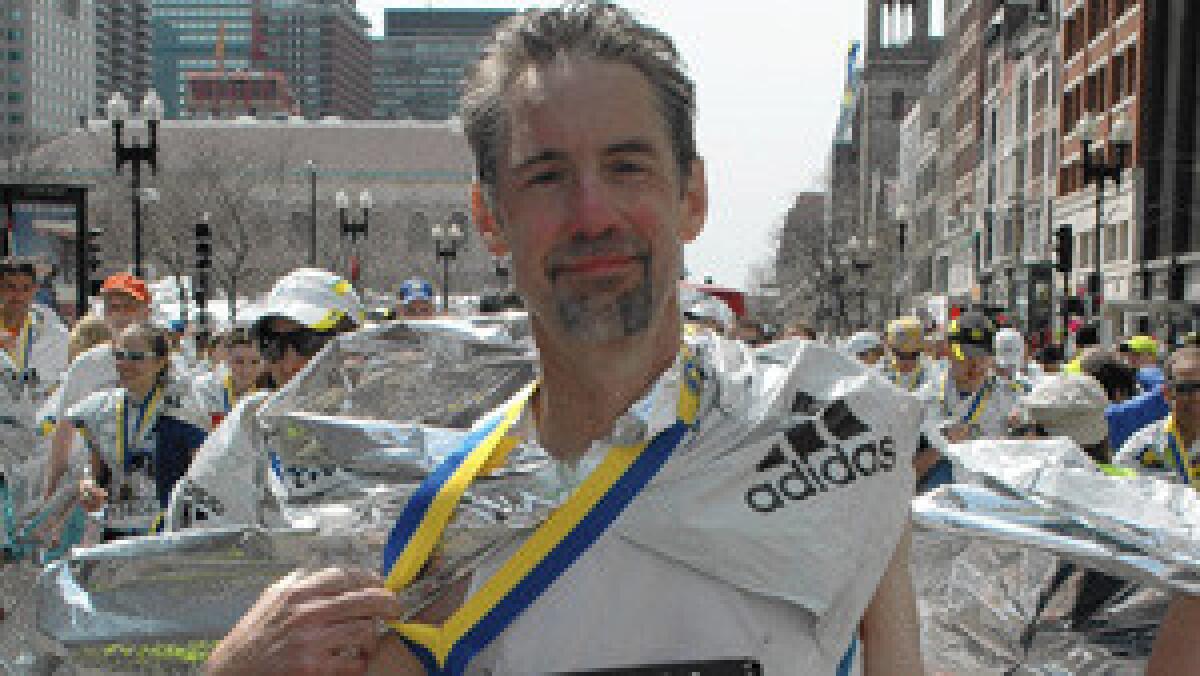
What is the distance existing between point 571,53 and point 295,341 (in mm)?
3657

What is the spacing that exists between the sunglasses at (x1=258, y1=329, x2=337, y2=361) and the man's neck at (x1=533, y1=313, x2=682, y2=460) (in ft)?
11.3

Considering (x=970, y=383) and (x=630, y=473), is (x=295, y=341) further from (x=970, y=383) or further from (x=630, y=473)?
(x=970, y=383)

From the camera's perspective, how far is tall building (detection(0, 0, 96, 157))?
156 meters

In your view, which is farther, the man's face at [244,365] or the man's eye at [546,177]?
the man's face at [244,365]

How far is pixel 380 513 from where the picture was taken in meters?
2.02

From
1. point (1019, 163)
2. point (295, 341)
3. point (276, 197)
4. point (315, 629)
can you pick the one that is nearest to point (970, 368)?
point (295, 341)

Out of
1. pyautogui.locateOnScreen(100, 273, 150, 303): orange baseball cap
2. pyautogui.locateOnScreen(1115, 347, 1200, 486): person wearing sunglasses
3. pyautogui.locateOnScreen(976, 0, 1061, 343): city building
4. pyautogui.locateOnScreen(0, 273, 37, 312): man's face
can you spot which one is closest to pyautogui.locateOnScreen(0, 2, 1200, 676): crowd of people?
pyautogui.locateOnScreen(1115, 347, 1200, 486): person wearing sunglasses

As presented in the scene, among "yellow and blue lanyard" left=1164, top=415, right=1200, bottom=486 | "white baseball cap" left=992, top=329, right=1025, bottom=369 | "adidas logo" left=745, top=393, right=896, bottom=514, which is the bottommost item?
"yellow and blue lanyard" left=1164, top=415, right=1200, bottom=486

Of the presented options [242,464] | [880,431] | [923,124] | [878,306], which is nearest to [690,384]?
[880,431]

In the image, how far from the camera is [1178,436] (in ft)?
20.9

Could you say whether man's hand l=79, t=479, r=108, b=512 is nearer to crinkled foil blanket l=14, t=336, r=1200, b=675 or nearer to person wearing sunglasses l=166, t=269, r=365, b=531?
person wearing sunglasses l=166, t=269, r=365, b=531

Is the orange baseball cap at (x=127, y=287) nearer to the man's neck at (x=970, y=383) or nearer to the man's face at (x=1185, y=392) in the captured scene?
the man's neck at (x=970, y=383)

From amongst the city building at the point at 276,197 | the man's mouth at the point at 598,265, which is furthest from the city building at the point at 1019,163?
the man's mouth at the point at 598,265

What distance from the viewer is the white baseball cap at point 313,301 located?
210 inches
